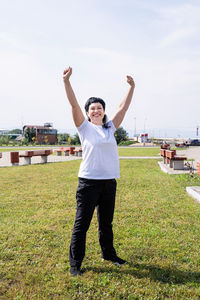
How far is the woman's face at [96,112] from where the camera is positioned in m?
3.07

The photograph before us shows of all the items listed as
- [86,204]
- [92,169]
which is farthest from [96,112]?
[86,204]

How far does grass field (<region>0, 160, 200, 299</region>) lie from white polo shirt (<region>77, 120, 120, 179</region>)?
110 cm

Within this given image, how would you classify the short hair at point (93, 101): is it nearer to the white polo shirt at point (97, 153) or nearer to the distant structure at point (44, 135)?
the white polo shirt at point (97, 153)

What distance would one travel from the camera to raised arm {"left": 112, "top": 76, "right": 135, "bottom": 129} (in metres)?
3.26

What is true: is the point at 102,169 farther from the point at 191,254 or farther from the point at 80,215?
the point at 191,254

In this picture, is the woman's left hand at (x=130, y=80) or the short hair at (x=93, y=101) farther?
the woman's left hand at (x=130, y=80)

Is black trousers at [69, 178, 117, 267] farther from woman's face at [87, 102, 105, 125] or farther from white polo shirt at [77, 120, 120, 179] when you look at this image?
woman's face at [87, 102, 105, 125]

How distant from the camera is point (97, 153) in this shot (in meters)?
2.88

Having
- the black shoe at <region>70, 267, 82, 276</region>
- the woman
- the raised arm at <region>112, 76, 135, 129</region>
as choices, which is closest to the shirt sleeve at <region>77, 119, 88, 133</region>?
the woman

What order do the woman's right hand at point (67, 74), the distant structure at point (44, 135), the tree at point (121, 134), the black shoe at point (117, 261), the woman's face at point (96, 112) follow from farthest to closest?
the distant structure at point (44, 135)
the tree at point (121, 134)
the black shoe at point (117, 261)
the woman's face at point (96, 112)
the woman's right hand at point (67, 74)

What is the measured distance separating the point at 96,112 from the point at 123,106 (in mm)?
447

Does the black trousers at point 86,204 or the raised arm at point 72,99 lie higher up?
the raised arm at point 72,99

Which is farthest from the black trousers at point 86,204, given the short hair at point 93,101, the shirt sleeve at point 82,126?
the short hair at point 93,101

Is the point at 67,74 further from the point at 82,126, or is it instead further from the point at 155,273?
the point at 155,273
